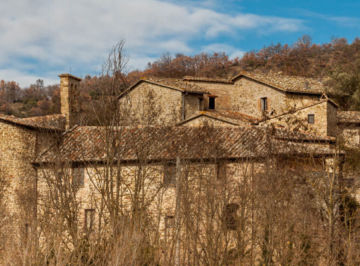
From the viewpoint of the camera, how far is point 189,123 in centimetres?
2194

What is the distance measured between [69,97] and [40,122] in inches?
105

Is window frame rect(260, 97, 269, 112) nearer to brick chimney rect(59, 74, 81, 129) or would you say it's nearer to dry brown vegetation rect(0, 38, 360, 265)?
brick chimney rect(59, 74, 81, 129)

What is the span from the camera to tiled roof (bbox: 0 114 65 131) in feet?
54.4

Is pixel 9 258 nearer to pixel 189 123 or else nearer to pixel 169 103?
pixel 189 123

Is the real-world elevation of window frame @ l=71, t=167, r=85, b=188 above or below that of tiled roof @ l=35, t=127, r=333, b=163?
below

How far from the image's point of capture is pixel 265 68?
55.1m

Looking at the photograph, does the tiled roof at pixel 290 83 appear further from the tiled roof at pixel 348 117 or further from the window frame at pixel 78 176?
the window frame at pixel 78 176

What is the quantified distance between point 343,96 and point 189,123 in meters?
15.7

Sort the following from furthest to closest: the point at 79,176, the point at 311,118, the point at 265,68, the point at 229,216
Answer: the point at 265,68, the point at 311,118, the point at 79,176, the point at 229,216

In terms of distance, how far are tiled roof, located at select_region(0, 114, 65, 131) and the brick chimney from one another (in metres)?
0.38

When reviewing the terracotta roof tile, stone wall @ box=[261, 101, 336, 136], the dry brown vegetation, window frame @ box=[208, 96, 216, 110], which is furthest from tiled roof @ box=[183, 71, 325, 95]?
the dry brown vegetation

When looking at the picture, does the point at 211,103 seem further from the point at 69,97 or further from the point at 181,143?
the point at 181,143

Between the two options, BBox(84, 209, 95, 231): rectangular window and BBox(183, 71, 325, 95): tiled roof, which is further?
BBox(183, 71, 325, 95): tiled roof

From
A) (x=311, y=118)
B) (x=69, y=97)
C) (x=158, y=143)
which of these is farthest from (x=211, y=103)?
(x=158, y=143)
